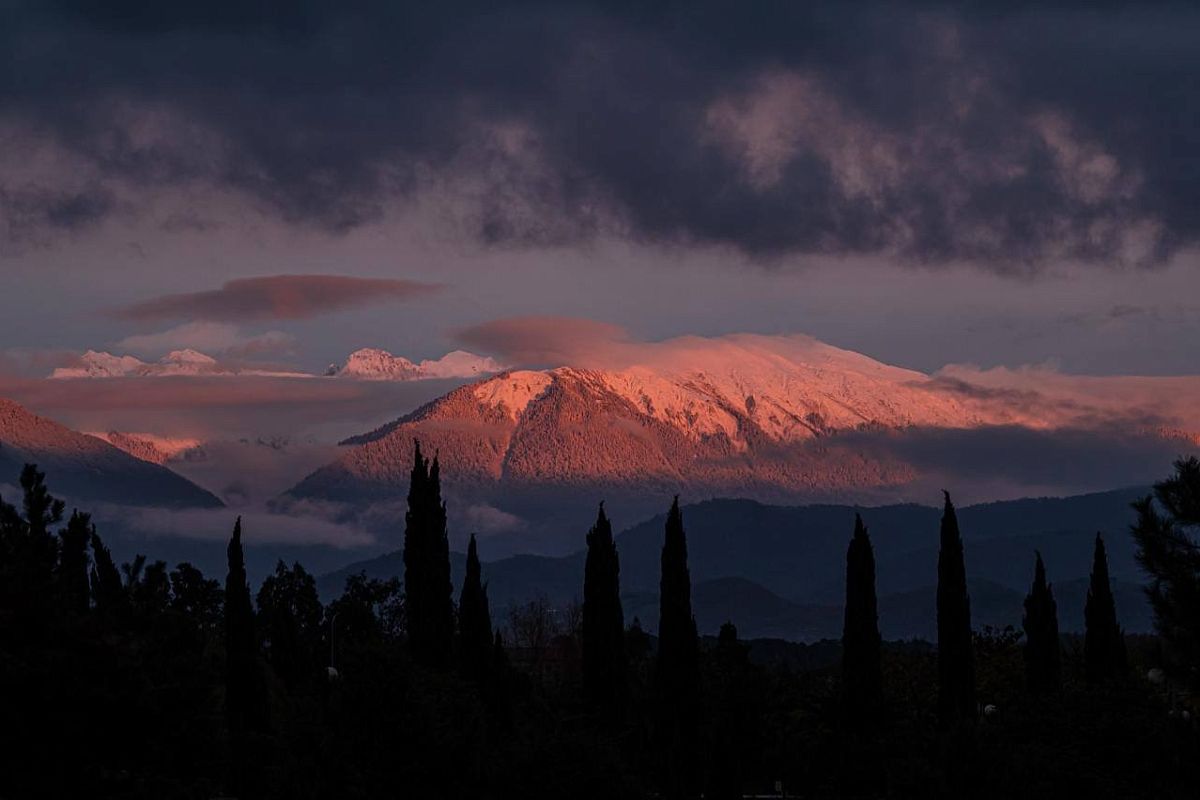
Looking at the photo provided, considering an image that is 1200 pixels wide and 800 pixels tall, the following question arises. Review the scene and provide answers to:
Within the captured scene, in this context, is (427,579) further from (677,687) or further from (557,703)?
(677,687)

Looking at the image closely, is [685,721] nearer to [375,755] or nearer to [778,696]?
[778,696]

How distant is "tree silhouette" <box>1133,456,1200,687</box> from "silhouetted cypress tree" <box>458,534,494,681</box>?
48631 mm

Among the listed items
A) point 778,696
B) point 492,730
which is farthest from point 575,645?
point 492,730

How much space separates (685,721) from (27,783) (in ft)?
114

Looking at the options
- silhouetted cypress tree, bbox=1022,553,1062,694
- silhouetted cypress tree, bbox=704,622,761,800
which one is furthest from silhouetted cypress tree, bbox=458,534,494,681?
silhouetted cypress tree, bbox=1022,553,1062,694

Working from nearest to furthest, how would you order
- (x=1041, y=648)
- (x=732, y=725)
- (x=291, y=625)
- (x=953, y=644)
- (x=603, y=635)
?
(x=732, y=725)
(x=953, y=644)
(x=603, y=635)
(x=1041, y=648)
(x=291, y=625)

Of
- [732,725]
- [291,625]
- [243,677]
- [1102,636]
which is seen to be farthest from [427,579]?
[1102,636]

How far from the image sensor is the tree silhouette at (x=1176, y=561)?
32.3 m

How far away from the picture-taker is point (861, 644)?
75.0m

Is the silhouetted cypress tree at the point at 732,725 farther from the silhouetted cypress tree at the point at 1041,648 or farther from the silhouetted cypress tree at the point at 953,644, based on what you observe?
the silhouetted cypress tree at the point at 1041,648

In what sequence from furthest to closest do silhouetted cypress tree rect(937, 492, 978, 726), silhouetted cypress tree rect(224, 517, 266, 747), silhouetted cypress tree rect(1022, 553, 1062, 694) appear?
1. silhouetted cypress tree rect(1022, 553, 1062, 694)
2. silhouetted cypress tree rect(937, 492, 978, 726)
3. silhouetted cypress tree rect(224, 517, 266, 747)

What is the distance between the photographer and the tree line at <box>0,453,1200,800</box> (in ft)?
116

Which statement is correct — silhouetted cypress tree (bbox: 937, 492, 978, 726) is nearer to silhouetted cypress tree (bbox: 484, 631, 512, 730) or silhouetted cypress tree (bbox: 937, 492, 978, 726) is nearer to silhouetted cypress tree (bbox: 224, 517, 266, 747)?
silhouetted cypress tree (bbox: 484, 631, 512, 730)

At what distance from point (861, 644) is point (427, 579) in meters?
18.3
